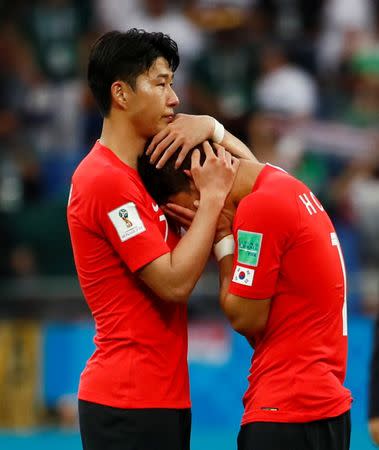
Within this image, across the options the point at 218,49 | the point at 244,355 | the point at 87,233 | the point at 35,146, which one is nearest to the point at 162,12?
the point at 218,49

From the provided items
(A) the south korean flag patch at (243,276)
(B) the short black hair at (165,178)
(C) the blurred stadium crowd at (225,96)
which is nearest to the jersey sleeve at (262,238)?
(A) the south korean flag patch at (243,276)

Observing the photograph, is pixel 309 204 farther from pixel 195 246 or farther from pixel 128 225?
pixel 128 225

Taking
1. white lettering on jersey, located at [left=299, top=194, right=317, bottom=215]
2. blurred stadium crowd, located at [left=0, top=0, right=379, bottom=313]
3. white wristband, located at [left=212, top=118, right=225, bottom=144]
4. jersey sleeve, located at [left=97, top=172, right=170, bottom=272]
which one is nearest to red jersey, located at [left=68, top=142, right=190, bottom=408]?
jersey sleeve, located at [left=97, top=172, right=170, bottom=272]

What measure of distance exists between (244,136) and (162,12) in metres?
2.03

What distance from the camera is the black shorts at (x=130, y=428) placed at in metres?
3.70

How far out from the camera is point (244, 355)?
7.66m

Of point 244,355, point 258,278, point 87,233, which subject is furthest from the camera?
point 244,355

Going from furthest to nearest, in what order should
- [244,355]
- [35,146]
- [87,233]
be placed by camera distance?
[35,146] → [244,355] → [87,233]

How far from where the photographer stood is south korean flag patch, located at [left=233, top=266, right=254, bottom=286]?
3.57m

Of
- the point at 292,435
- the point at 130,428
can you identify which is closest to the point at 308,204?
the point at 292,435

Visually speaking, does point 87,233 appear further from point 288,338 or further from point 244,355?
point 244,355

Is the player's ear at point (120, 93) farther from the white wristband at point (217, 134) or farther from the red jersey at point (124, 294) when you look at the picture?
the white wristband at point (217, 134)

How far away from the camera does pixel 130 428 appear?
3.69 m

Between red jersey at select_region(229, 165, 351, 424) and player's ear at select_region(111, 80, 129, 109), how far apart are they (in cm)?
56
